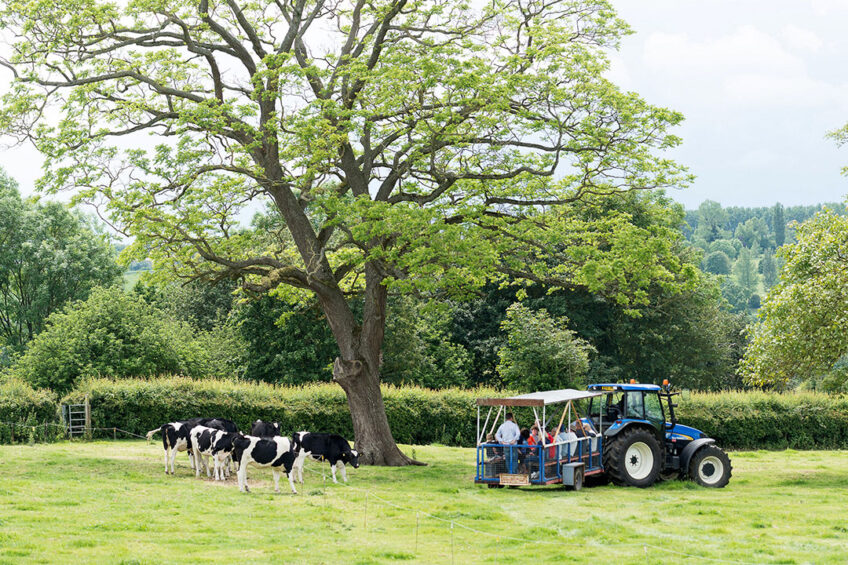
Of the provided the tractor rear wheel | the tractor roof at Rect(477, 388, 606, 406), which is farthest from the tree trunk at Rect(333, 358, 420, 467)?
the tractor rear wheel

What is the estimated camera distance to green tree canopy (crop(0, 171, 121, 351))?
58.3 m

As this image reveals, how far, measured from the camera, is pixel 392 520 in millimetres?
15523

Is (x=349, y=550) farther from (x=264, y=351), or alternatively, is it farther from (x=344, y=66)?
(x=264, y=351)

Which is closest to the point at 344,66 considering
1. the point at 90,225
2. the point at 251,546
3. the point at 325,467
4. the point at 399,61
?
the point at 399,61

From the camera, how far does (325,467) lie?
82.2 ft

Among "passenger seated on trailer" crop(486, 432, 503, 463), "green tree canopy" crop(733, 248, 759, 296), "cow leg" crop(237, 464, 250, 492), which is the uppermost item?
"green tree canopy" crop(733, 248, 759, 296)

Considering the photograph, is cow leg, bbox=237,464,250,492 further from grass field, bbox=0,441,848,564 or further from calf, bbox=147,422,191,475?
calf, bbox=147,422,191,475

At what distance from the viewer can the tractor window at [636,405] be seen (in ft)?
73.2

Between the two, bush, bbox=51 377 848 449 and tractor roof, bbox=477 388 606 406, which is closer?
tractor roof, bbox=477 388 606 406

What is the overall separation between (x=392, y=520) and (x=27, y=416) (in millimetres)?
19683

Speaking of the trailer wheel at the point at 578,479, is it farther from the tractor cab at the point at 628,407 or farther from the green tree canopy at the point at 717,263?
the green tree canopy at the point at 717,263

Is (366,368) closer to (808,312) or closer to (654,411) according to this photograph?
(654,411)

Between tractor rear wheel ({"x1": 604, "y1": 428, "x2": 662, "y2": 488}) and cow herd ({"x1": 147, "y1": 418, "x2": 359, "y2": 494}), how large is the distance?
20.4ft

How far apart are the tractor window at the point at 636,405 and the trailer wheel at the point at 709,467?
1.69 metres
